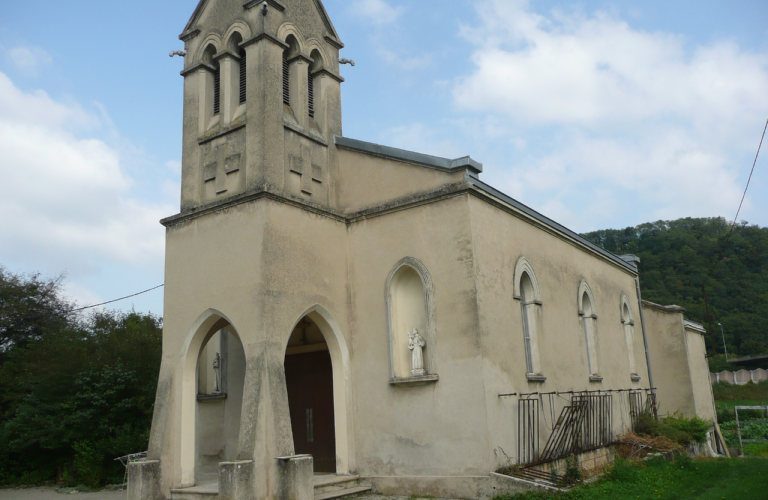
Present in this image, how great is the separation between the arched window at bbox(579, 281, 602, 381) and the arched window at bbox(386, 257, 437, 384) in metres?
5.80

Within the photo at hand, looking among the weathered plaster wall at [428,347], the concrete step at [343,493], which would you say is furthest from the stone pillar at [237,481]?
the weathered plaster wall at [428,347]

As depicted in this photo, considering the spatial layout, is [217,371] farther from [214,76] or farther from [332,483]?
[214,76]

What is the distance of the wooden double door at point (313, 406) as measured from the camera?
13734 mm

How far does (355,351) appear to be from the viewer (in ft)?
41.7

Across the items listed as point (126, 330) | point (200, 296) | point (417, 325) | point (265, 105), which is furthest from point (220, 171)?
point (126, 330)

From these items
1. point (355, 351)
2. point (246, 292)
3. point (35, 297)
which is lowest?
point (355, 351)

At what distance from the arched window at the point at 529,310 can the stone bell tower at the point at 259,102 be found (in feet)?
14.7

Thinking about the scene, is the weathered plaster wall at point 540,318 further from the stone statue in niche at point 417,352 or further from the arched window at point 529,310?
the stone statue in niche at point 417,352

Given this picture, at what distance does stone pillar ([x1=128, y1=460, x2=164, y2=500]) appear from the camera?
36.9ft

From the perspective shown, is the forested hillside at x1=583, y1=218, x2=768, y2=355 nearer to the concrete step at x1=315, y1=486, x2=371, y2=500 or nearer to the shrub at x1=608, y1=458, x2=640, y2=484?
the shrub at x1=608, y1=458, x2=640, y2=484

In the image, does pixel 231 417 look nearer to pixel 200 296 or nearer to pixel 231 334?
pixel 231 334

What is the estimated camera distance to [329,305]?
12.6 m

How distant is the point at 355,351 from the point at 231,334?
12.3 feet

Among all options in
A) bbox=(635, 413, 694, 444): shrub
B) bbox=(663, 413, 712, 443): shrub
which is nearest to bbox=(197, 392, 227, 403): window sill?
bbox=(635, 413, 694, 444): shrub
